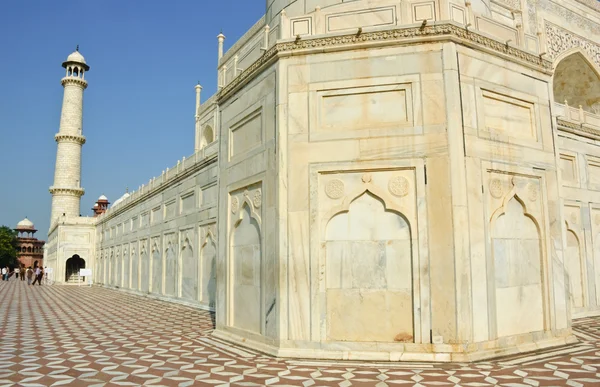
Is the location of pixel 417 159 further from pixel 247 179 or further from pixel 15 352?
pixel 15 352

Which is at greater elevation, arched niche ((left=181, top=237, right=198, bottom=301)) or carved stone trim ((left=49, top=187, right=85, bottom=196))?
carved stone trim ((left=49, top=187, right=85, bottom=196))

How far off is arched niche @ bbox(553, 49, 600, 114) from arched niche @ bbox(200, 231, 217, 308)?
39.7 ft

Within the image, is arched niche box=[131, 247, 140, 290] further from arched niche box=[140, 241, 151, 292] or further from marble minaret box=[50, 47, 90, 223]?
marble minaret box=[50, 47, 90, 223]

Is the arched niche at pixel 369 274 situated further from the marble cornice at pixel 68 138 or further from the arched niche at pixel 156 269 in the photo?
the marble cornice at pixel 68 138

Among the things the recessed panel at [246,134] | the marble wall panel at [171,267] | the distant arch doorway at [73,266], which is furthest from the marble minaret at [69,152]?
the recessed panel at [246,134]

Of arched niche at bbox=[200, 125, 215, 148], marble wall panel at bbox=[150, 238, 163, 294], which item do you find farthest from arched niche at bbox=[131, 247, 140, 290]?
arched niche at bbox=[200, 125, 215, 148]

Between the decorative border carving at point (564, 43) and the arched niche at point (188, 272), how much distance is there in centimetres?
1268

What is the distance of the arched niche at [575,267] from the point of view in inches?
406

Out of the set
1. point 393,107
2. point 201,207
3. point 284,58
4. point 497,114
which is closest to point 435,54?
point 393,107

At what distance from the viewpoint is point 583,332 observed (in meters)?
7.81

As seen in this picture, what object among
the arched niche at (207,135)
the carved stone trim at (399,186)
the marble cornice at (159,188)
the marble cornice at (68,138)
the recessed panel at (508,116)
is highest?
the marble cornice at (68,138)

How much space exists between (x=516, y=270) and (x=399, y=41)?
349cm

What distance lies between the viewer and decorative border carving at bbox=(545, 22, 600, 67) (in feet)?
45.2

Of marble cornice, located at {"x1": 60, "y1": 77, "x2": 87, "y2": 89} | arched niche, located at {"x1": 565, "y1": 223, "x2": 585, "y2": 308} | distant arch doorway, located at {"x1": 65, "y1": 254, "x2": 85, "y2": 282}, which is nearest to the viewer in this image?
arched niche, located at {"x1": 565, "y1": 223, "x2": 585, "y2": 308}
